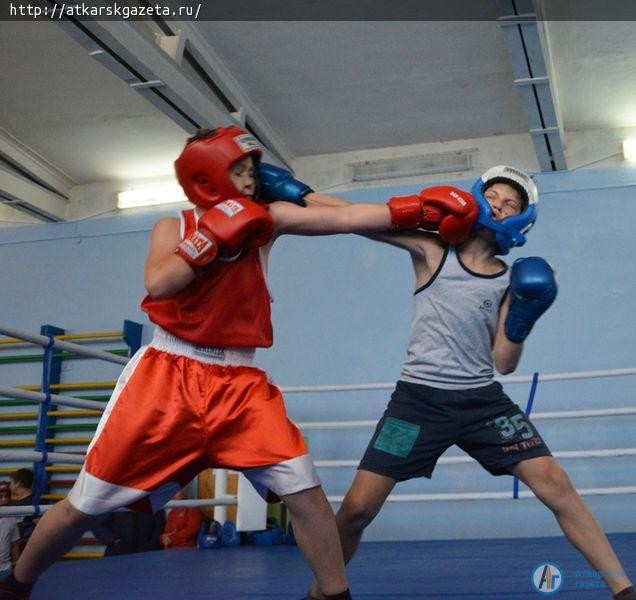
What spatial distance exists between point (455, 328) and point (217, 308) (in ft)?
2.15

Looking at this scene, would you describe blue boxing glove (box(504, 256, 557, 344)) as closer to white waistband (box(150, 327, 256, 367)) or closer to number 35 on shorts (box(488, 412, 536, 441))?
number 35 on shorts (box(488, 412, 536, 441))

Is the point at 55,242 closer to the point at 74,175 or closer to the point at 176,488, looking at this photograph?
the point at 74,175

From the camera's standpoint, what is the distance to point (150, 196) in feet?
20.5

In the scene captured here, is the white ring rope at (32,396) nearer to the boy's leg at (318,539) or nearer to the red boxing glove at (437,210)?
the boy's leg at (318,539)

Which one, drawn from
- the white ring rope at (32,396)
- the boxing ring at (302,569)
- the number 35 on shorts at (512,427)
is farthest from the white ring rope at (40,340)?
the number 35 on shorts at (512,427)

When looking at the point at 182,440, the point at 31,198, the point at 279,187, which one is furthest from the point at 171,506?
the point at 31,198

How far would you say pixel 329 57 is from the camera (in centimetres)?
476

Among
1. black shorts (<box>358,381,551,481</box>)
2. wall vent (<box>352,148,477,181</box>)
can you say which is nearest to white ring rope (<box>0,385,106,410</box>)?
black shorts (<box>358,381,551,481</box>)

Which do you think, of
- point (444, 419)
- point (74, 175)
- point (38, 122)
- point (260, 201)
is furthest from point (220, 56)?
point (444, 419)

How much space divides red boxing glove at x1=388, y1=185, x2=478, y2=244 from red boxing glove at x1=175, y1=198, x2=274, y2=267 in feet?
1.20

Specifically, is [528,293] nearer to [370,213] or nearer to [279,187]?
[370,213]

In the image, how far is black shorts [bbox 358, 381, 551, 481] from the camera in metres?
1.95

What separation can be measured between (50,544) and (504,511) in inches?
144

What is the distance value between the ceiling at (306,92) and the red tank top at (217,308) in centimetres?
235
